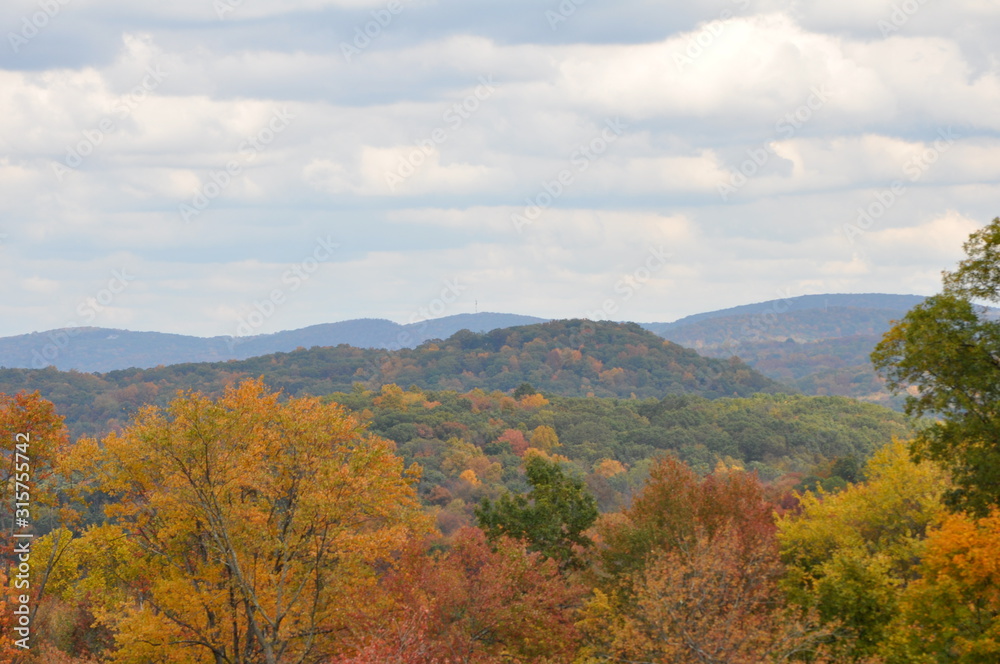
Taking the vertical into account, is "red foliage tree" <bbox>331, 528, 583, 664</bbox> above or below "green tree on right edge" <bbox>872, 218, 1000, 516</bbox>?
below

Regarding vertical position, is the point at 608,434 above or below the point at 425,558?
below

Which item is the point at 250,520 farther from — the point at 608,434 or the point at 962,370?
the point at 608,434

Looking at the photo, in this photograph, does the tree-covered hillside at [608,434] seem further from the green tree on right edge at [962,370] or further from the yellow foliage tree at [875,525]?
the green tree on right edge at [962,370]

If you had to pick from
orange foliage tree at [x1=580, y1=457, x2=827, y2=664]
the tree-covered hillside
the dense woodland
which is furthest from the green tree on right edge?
the tree-covered hillside

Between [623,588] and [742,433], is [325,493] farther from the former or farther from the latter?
[742,433]

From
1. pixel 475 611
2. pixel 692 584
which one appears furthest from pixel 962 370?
pixel 475 611

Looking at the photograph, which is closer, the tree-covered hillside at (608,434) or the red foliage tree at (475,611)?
the red foliage tree at (475,611)

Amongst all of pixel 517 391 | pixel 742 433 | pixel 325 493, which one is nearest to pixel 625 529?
pixel 325 493

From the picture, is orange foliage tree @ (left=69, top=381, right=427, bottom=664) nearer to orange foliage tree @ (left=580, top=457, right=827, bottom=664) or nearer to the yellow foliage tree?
orange foliage tree @ (left=580, top=457, right=827, bottom=664)

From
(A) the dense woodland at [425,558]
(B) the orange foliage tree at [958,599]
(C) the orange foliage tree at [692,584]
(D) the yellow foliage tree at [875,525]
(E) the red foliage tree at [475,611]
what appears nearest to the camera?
(B) the orange foliage tree at [958,599]

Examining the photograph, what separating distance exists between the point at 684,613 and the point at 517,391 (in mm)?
173345

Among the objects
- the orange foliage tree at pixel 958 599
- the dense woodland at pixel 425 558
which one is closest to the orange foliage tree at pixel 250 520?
the dense woodland at pixel 425 558

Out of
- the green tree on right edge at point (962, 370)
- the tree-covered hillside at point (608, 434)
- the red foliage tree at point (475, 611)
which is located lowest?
the tree-covered hillside at point (608, 434)

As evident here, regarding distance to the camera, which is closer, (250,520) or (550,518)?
(250,520)
